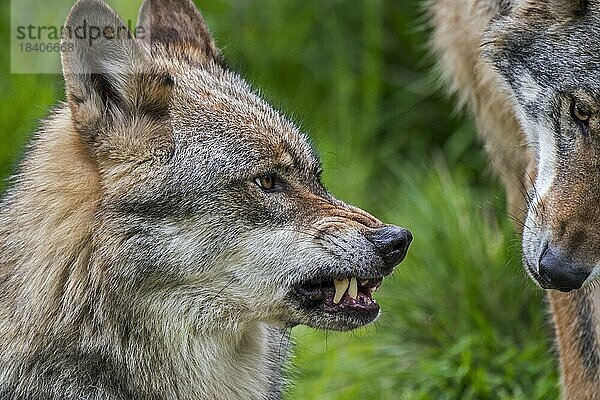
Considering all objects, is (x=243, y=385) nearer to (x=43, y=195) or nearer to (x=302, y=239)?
(x=302, y=239)

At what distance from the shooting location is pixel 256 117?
12.0 ft

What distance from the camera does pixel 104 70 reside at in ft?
11.0

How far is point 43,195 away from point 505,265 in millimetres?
2730

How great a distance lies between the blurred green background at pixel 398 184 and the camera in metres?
5.19

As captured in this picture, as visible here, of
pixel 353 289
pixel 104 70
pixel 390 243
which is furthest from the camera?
pixel 353 289

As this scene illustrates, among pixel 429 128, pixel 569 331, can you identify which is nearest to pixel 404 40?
pixel 429 128

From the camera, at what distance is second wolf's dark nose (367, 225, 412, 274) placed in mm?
3484

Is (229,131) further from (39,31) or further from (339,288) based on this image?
(39,31)

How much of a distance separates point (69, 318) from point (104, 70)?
80 cm

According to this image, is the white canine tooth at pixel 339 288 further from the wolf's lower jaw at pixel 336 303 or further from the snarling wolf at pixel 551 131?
the snarling wolf at pixel 551 131

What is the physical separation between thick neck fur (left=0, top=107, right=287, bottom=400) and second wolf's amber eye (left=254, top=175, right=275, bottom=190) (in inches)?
19.1

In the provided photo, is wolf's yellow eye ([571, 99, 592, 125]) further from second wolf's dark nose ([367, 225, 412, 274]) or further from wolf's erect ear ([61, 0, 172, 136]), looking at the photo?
wolf's erect ear ([61, 0, 172, 136])

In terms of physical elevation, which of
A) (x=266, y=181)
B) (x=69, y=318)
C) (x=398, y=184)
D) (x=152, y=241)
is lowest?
(x=398, y=184)

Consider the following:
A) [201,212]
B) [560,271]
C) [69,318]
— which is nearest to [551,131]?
[560,271]
